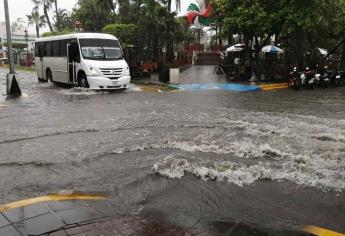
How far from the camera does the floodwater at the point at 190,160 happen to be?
18.6 ft

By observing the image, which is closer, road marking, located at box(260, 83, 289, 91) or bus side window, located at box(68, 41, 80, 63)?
bus side window, located at box(68, 41, 80, 63)

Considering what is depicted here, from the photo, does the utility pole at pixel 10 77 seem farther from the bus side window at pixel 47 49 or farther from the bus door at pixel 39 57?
the bus door at pixel 39 57

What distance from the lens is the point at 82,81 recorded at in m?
20.8

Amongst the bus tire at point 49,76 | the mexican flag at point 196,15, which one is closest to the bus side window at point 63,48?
the bus tire at point 49,76

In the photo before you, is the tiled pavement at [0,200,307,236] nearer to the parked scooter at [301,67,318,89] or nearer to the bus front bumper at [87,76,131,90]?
the bus front bumper at [87,76,131,90]

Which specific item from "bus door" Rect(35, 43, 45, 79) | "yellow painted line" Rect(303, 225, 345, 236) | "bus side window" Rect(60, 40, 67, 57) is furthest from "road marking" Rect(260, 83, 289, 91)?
"yellow painted line" Rect(303, 225, 345, 236)

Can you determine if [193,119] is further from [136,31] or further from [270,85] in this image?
[136,31]

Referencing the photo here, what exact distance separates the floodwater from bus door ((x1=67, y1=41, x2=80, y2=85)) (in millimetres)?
6308

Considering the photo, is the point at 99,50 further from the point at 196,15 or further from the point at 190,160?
the point at 196,15

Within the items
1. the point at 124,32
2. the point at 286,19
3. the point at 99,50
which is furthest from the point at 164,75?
the point at 124,32

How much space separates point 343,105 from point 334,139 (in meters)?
6.59

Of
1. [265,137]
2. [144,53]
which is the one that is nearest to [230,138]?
[265,137]

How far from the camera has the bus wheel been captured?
20.3 meters

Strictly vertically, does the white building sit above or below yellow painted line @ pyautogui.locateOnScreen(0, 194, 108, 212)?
above
